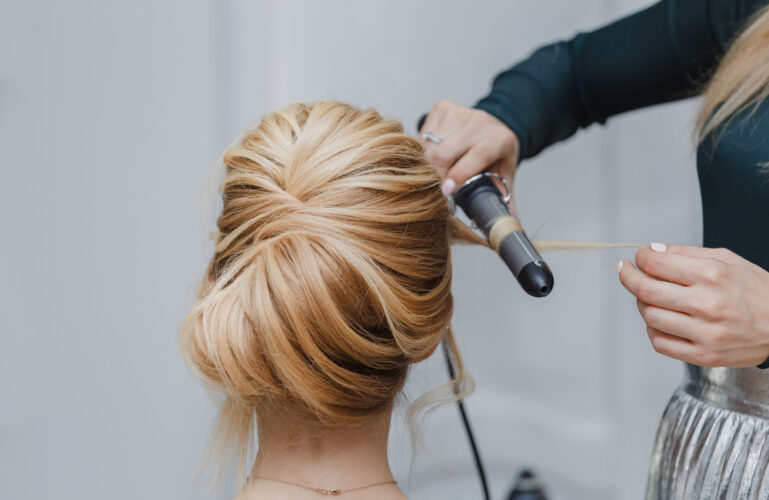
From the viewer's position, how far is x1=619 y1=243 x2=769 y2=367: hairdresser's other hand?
2.06 ft

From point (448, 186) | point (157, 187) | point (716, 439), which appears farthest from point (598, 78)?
point (157, 187)

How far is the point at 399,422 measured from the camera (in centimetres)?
133

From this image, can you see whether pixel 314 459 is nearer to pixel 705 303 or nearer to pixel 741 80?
pixel 705 303

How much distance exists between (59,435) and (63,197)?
13.6 inches

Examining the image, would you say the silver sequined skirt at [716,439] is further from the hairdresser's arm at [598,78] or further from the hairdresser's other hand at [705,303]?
the hairdresser's arm at [598,78]

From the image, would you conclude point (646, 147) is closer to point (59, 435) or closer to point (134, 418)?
point (134, 418)

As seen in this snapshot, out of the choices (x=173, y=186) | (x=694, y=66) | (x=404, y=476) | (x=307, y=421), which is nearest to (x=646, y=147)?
(x=694, y=66)

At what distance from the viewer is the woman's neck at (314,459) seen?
0.73 m

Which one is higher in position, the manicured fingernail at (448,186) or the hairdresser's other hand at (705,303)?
the manicured fingernail at (448,186)

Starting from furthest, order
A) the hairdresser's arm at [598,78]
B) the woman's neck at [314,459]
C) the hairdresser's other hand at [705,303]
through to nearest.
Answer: the hairdresser's arm at [598,78] → the woman's neck at [314,459] → the hairdresser's other hand at [705,303]

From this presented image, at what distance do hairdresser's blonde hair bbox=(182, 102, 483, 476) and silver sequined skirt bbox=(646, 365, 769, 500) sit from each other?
1.12ft

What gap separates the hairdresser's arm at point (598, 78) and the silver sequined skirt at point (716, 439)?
37 centimetres

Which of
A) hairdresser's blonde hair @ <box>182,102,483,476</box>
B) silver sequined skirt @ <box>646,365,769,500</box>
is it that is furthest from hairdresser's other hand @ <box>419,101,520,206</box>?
silver sequined skirt @ <box>646,365,769,500</box>

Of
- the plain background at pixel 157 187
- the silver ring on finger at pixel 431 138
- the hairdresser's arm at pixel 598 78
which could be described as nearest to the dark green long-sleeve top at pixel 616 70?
the hairdresser's arm at pixel 598 78
